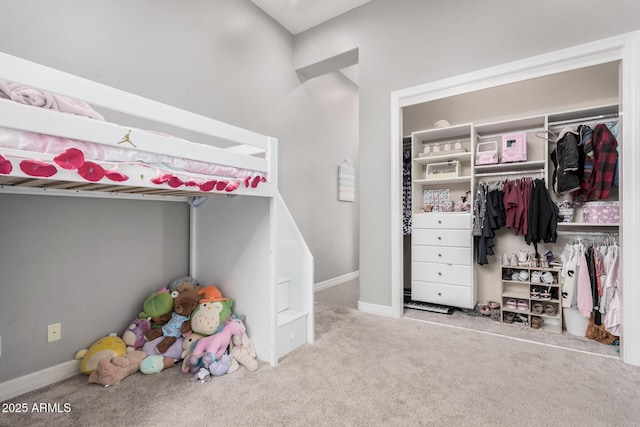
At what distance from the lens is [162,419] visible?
150cm

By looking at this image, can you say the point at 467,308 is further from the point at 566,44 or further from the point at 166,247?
the point at 166,247

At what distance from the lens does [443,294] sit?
Answer: 325 centimetres

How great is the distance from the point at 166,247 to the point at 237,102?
62.2 inches

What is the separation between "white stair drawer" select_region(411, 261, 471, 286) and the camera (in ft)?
10.3

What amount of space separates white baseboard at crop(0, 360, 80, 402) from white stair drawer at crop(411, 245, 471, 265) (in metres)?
2.99

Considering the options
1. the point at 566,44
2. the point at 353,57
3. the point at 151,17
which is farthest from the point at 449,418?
the point at 353,57

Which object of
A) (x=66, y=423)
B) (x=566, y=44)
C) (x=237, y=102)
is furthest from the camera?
(x=237, y=102)

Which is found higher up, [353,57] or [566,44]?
[353,57]

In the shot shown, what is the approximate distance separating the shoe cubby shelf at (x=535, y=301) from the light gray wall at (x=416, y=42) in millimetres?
1120

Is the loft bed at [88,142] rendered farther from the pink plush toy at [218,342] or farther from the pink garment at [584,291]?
the pink garment at [584,291]

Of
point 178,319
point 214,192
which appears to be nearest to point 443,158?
point 214,192

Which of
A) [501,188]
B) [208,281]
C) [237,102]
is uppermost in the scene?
[237,102]

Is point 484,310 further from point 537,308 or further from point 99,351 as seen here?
point 99,351

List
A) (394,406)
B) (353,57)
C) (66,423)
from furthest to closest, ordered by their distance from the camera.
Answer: (353,57), (394,406), (66,423)
